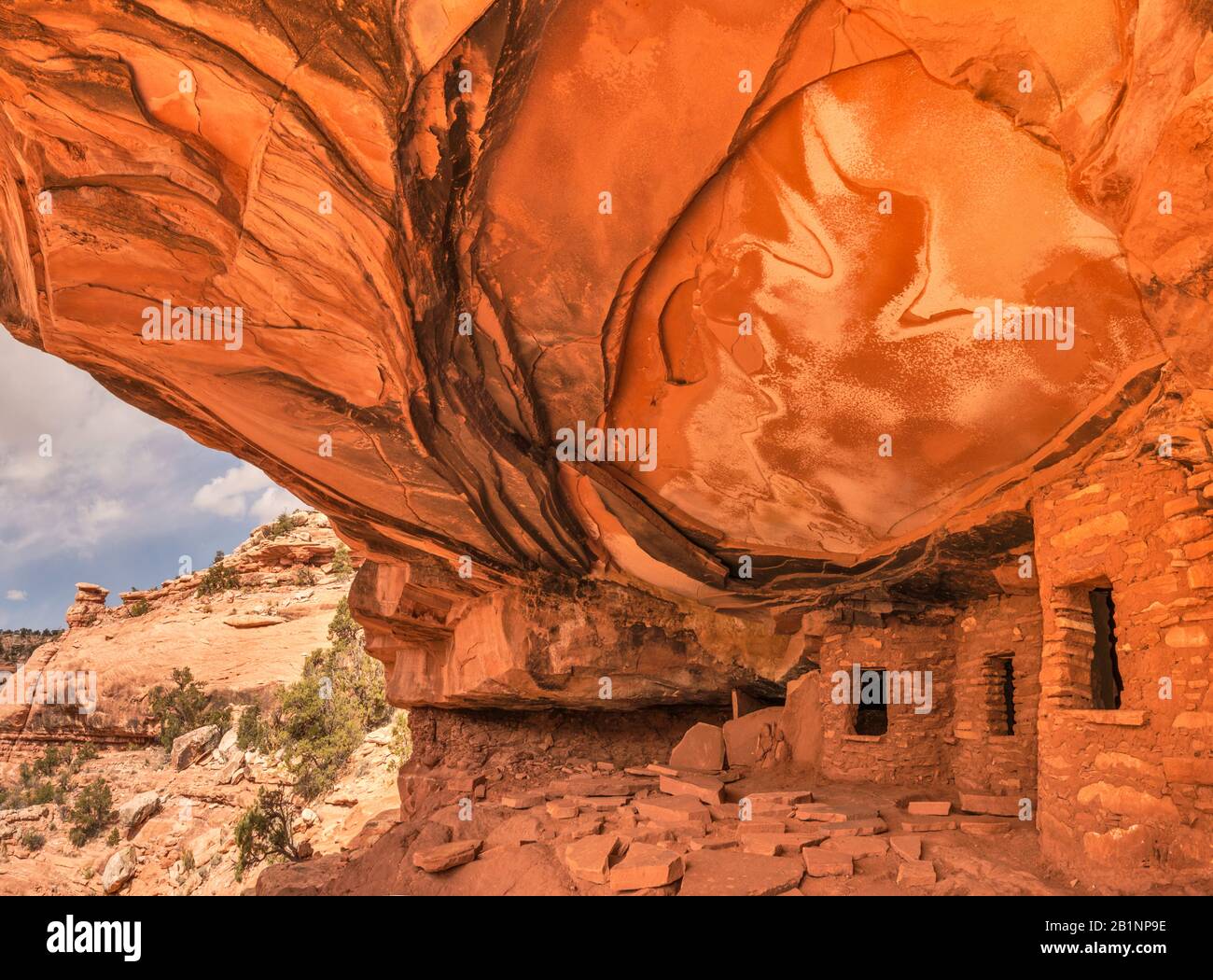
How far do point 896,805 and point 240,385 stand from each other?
4990 mm

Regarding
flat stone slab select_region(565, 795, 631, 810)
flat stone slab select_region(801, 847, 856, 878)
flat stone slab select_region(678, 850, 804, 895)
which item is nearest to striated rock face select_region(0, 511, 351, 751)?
flat stone slab select_region(565, 795, 631, 810)

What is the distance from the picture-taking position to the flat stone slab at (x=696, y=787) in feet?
18.8

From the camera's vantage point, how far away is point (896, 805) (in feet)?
17.5

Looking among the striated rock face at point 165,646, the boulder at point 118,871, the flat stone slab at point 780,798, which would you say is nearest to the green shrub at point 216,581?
the striated rock face at point 165,646

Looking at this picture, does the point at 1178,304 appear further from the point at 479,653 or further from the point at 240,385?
the point at 479,653

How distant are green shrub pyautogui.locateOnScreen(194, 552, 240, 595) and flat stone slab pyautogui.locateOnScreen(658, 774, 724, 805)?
2483cm

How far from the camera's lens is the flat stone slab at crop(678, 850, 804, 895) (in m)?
3.89

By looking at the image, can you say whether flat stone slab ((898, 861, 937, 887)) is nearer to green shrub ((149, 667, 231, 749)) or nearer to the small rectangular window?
the small rectangular window

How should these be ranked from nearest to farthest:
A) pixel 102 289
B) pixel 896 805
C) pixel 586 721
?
pixel 102 289 → pixel 896 805 → pixel 586 721

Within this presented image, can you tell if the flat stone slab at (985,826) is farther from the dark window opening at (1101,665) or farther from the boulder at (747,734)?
the boulder at (747,734)

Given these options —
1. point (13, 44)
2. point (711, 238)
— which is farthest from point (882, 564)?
point (13, 44)

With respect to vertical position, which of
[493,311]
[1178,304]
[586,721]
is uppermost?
[493,311]

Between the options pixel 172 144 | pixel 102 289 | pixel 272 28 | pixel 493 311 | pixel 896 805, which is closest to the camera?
pixel 272 28

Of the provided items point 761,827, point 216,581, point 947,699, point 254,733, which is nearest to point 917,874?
point 761,827
